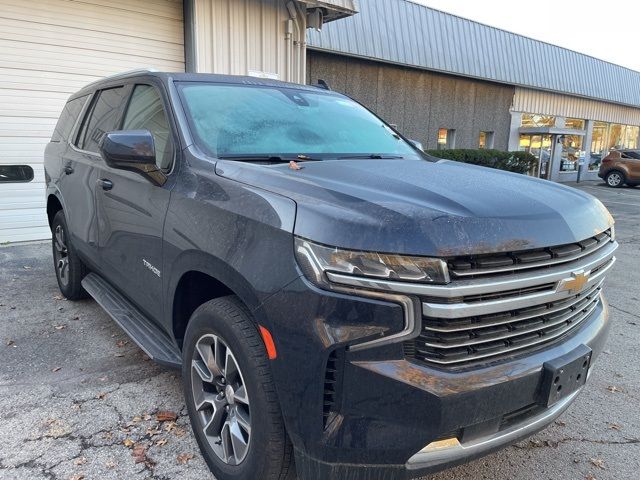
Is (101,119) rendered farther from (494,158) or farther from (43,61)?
(494,158)

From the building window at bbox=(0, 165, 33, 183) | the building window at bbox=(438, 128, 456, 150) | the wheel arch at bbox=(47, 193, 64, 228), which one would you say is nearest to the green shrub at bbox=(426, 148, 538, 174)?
the building window at bbox=(438, 128, 456, 150)

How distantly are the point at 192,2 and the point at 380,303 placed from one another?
7.34 m

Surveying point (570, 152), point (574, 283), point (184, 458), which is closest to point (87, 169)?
point (184, 458)

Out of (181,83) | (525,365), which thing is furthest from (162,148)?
(525,365)

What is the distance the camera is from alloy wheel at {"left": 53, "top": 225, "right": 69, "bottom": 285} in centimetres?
448

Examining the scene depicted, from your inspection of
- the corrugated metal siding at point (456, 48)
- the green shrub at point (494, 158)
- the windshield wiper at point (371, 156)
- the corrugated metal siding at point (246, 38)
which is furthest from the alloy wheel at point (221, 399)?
the green shrub at point (494, 158)

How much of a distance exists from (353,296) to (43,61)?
716 centimetres

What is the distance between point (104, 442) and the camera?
8.46 feet

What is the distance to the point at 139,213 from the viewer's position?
282 centimetres

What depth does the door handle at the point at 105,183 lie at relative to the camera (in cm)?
323

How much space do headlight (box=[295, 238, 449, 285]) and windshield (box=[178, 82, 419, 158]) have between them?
3.59 ft

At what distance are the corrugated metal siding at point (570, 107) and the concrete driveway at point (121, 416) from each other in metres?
16.0

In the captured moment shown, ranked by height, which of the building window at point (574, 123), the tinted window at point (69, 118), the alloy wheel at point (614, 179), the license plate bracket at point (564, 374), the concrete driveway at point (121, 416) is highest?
the building window at point (574, 123)

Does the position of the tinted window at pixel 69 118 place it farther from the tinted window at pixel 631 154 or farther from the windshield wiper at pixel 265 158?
the tinted window at pixel 631 154
